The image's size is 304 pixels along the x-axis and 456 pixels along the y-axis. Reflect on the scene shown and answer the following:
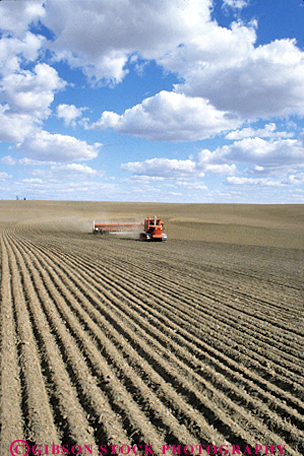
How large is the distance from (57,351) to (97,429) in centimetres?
180

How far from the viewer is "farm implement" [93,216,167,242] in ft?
70.1

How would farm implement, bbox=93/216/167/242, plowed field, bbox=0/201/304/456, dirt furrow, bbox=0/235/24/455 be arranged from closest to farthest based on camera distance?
1. dirt furrow, bbox=0/235/24/455
2. plowed field, bbox=0/201/304/456
3. farm implement, bbox=93/216/167/242

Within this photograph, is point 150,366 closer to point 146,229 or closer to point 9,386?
point 9,386

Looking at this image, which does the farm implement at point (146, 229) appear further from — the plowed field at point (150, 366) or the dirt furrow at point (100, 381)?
the dirt furrow at point (100, 381)

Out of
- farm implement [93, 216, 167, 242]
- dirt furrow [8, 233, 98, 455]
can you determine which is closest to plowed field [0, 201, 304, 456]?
dirt furrow [8, 233, 98, 455]

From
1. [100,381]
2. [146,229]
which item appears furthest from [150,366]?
[146,229]

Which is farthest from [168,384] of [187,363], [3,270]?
[3,270]

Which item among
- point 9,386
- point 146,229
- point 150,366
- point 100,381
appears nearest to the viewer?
point 9,386

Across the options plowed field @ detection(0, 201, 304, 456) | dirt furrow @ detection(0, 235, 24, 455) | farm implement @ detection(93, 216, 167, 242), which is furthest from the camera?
farm implement @ detection(93, 216, 167, 242)

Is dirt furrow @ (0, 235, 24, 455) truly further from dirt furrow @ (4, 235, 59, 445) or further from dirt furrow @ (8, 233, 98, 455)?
dirt furrow @ (8, 233, 98, 455)

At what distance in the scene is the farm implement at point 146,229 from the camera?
70.1ft

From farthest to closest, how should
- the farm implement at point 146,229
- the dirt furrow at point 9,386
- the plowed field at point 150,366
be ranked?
the farm implement at point 146,229 < the plowed field at point 150,366 < the dirt furrow at point 9,386

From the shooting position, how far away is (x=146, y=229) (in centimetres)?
2194

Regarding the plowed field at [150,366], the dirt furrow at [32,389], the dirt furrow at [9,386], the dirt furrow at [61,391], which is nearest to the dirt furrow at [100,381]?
the plowed field at [150,366]
